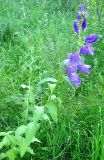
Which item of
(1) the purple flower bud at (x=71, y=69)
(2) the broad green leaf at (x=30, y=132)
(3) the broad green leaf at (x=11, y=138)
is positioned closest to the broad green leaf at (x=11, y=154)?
(3) the broad green leaf at (x=11, y=138)

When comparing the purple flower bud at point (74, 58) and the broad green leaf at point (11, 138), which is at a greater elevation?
the purple flower bud at point (74, 58)

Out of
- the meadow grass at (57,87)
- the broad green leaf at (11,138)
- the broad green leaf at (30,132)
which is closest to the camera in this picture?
the broad green leaf at (30,132)

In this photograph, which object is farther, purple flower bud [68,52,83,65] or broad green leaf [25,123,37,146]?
purple flower bud [68,52,83,65]

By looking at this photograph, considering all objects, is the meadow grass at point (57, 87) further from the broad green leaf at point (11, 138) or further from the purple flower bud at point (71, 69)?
the broad green leaf at point (11, 138)

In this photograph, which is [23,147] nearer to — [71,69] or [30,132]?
[30,132]

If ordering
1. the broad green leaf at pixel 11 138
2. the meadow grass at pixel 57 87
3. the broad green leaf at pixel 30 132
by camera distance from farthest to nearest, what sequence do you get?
the meadow grass at pixel 57 87
the broad green leaf at pixel 11 138
the broad green leaf at pixel 30 132

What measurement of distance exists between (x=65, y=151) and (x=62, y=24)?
2.13m

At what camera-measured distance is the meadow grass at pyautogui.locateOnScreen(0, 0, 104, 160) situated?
6.50 ft

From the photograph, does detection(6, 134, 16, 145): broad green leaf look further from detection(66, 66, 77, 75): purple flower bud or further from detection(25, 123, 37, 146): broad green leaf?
detection(66, 66, 77, 75): purple flower bud

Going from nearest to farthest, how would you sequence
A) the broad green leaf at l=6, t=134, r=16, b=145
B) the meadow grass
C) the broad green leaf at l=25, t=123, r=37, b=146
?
the broad green leaf at l=25, t=123, r=37, b=146, the broad green leaf at l=6, t=134, r=16, b=145, the meadow grass

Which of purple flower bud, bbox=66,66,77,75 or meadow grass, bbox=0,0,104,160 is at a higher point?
purple flower bud, bbox=66,66,77,75

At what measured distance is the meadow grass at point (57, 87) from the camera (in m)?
1.98

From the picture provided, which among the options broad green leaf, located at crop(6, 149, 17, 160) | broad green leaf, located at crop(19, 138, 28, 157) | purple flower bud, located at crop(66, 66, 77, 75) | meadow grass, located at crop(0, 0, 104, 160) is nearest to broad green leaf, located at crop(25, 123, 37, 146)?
broad green leaf, located at crop(19, 138, 28, 157)

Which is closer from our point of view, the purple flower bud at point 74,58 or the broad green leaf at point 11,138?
the broad green leaf at point 11,138
